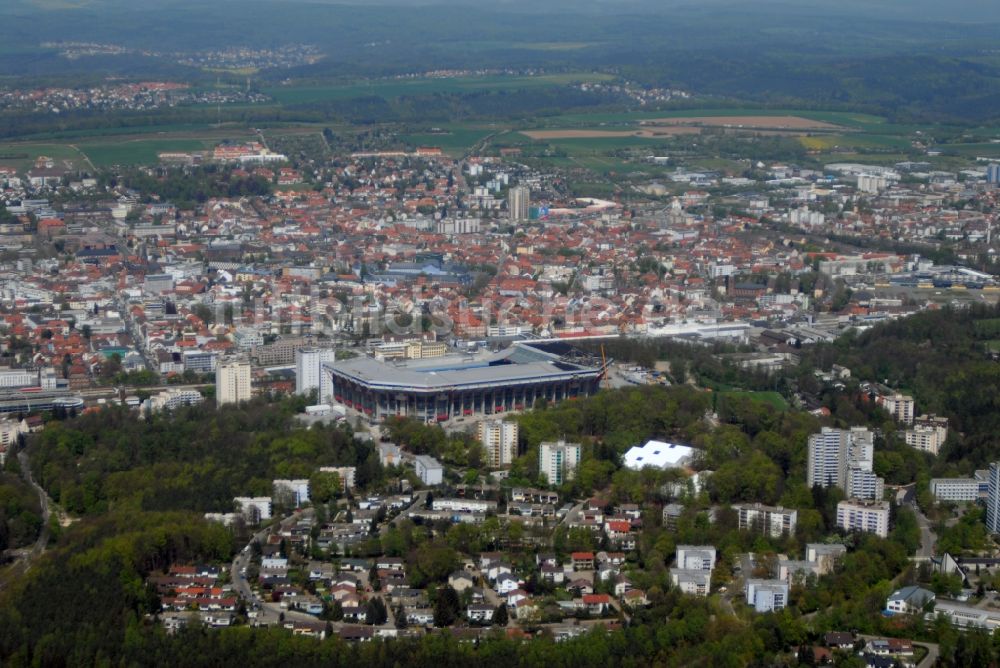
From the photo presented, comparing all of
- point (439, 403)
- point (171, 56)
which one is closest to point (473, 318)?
point (439, 403)

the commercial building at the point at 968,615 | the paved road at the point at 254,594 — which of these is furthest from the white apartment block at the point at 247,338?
the commercial building at the point at 968,615

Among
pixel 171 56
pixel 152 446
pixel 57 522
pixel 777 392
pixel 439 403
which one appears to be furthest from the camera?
pixel 171 56

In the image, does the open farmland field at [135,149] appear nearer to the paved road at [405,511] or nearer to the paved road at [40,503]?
the paved road at [40,503]

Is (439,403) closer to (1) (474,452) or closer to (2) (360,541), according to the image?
(1) (474,452)

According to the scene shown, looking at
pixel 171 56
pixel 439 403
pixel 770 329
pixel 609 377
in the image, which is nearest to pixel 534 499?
pixel 439 403

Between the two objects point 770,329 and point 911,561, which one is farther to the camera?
point 770,329

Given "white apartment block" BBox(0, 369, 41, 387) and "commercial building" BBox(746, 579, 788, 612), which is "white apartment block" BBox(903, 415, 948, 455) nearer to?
"commercial building" BBox(746, 579, 788, 612)

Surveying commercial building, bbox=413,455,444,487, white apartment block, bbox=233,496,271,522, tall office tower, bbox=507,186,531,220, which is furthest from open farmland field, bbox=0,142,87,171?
white apartment block, bbox=233,496,271,522

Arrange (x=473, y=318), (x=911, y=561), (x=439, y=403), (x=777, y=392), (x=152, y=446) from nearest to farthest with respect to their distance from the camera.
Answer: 1. (x=911, y=561)
2. (x=152, y=446)
3. (x=439, y=403)
4. (x=777, y=392)
5. (x=473, y=318)
